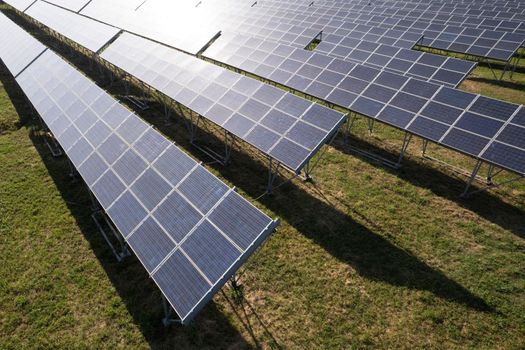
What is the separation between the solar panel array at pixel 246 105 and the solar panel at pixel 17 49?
5.77m

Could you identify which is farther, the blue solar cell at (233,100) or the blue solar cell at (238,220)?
the blue solar cell at (233,100)

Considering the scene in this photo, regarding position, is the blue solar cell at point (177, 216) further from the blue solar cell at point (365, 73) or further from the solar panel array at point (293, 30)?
the solar panel array at point (293, 30)

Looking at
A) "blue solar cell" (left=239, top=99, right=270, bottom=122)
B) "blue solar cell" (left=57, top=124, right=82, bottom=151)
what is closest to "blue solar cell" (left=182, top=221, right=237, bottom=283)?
"blue solar cell" (left=239, top=99, right=270, bottom=122)


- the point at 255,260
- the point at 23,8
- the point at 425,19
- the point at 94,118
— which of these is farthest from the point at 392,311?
the point at 23,8

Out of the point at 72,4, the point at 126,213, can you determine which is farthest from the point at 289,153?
the point at 72,4

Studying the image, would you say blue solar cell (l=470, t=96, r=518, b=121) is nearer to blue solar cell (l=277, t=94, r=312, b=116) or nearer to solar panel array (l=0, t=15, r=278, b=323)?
blue solar cell (l=277, t=94, r=312, b=116)

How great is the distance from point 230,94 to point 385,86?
8134 millimetres

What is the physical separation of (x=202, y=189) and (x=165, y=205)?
51.8 inches

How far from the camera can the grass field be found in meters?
10.0

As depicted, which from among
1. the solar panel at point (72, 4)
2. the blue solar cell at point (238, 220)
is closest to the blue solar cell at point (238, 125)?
the blue solar cell at point (238, 220)

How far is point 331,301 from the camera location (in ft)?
35.4

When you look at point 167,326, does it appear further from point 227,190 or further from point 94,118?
point 94,118

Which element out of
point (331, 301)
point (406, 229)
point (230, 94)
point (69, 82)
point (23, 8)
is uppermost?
point (23, 8)

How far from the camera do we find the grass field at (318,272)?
1000 centimetres
